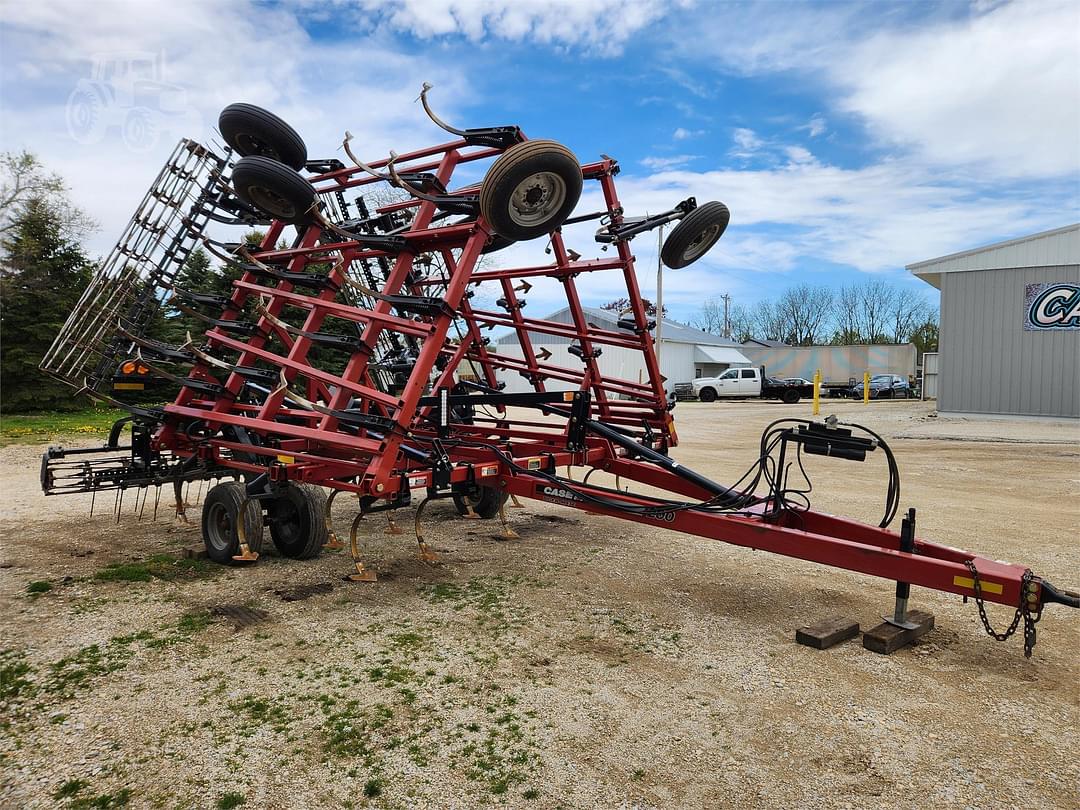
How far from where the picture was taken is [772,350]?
4556 centimetres

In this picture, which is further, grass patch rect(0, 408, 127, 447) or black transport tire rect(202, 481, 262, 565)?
grass patch rect(0, 408, 127, 447)

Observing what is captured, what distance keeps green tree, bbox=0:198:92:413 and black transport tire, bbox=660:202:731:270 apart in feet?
63.0

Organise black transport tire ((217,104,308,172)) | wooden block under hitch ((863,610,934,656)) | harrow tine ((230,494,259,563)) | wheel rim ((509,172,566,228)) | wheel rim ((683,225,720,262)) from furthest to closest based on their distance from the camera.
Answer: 1. wheel rim ((683,225,720,262))
2. black transport tire ((217,104,308,172))
3. harrow tine ((230,494,259,563))
4. wheel rim ((509,172,566,228))
5. wooden block under hitch ((863,610,934,656))

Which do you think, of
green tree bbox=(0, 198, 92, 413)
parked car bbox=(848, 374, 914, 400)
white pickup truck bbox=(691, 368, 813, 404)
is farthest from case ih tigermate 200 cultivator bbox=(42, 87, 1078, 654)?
parked car bbox=(848, 374, 914, 400)

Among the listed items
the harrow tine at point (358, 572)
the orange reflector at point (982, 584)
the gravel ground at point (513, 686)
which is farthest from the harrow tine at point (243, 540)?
the orange reflector at point (982, 584)

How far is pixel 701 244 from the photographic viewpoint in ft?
22.9

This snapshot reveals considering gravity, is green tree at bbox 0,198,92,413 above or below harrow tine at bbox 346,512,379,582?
above

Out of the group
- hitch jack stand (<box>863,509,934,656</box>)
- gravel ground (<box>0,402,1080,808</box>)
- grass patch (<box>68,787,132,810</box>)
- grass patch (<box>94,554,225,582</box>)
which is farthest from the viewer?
grass patch (<box>94,554,225,582</box>)

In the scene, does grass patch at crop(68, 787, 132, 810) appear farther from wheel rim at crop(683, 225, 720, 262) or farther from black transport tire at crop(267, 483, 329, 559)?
wheel rim at crop(683, 225, 720, 262)

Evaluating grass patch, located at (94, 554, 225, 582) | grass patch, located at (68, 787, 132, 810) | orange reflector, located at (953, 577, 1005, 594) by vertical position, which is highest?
orange reflector, located at (953, 577, 1005, 594)

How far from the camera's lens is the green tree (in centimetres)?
2009

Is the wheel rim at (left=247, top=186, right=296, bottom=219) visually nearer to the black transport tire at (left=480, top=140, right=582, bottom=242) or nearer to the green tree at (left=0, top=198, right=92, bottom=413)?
the black transport tire at (left=480, top=140, right=582, bottom=242)

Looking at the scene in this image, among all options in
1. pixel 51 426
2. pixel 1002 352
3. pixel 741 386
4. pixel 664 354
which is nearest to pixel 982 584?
pixel 1002 352

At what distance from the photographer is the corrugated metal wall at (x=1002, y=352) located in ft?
60.8
